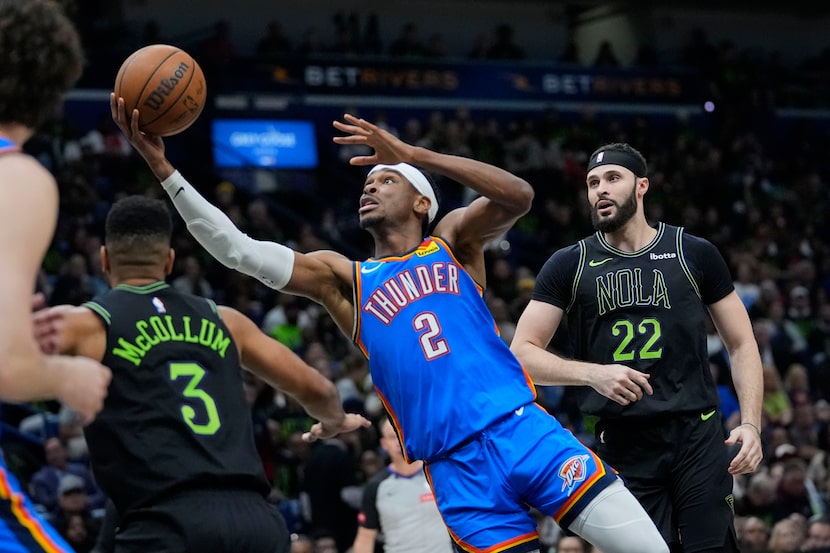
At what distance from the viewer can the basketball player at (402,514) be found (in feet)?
28.0

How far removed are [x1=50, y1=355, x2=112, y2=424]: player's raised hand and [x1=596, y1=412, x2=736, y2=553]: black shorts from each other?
3226 mm

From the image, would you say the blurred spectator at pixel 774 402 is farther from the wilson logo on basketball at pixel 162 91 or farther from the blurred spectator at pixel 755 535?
the wilson logo on basketball at pixel 162 91

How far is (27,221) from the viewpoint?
2957mm

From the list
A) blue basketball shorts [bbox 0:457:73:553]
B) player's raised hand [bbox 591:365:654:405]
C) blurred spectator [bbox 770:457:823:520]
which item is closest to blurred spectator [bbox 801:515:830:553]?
blurred spectator [bbox 770:457:823:520]

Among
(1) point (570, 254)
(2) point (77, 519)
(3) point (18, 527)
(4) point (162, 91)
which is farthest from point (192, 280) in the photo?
(3) point (18, 527)

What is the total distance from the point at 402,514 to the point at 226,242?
382 centimetres

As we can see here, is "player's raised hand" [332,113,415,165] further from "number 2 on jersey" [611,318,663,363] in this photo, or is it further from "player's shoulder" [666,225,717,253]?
"player's shoulder" [666,225,717,253]

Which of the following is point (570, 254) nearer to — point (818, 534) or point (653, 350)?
point (653, 350)

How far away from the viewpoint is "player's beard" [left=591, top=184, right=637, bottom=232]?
6.05m

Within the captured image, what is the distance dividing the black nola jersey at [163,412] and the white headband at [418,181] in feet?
6.53

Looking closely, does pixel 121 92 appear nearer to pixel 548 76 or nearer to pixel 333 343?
pixel 333 343

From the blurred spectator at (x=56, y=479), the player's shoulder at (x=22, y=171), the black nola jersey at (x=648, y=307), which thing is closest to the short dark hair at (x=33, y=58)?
the player's shoulder at (x=22, y=171)

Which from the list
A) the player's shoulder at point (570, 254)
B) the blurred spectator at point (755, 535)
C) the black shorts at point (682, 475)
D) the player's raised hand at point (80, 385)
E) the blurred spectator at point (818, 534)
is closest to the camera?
the player's raised hand at point (80, 385)

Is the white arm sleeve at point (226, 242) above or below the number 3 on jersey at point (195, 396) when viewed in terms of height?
above
